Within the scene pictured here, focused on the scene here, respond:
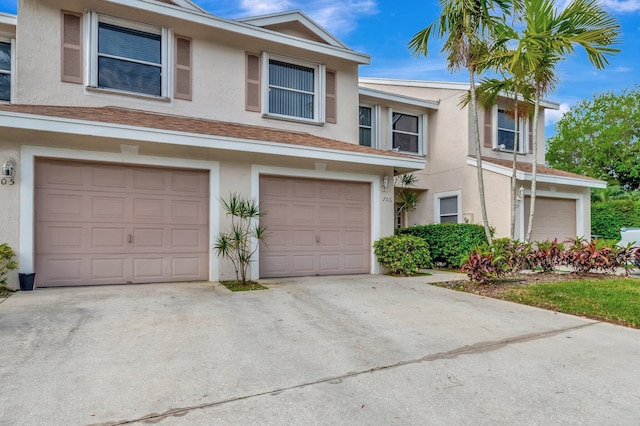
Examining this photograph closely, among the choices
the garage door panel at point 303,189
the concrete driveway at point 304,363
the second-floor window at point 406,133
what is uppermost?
the second-floor window at point 406,133

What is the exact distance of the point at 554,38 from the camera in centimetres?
841

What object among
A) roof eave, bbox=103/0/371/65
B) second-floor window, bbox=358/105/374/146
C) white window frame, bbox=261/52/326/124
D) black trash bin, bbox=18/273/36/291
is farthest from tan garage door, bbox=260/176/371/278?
black trash bin, bbox=18/273/36/291

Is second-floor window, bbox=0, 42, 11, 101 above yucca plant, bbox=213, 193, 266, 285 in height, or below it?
above

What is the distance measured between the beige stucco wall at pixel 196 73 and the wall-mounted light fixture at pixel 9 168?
1636 millimetres

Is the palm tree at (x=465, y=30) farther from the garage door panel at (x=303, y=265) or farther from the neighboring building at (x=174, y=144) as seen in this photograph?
the garage door panel at (x=303, y=265)

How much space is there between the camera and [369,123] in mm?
13359

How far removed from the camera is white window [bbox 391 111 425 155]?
1388cm

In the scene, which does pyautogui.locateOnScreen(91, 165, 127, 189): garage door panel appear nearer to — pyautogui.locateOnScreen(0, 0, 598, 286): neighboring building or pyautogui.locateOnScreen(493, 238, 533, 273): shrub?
pyautogui.locateOnScreen(0, 0, 598, 286): neighboring building

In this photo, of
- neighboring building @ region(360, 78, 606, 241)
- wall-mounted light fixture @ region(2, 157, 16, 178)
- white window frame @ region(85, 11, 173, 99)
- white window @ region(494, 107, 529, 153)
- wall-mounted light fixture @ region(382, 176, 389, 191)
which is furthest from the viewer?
white window @ region(494, 107, 529, 153)

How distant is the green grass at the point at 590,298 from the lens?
5.62 meters

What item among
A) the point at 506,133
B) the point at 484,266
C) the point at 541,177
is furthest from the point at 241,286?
the point at 506,133

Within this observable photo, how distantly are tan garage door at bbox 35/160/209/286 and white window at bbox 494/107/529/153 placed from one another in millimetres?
11038

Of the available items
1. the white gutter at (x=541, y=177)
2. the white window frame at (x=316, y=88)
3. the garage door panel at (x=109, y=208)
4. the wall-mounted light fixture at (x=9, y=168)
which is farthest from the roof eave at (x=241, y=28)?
the white gutter at (x=541, y=177)

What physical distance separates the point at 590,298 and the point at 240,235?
633 cm
